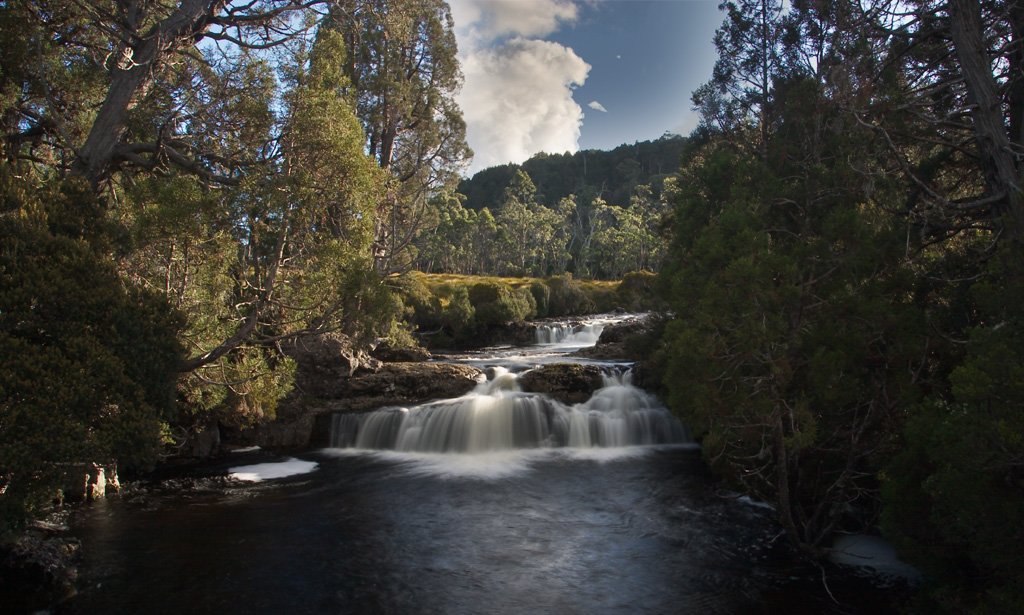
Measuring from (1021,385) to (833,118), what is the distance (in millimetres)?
7129

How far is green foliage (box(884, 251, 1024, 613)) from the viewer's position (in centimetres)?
524

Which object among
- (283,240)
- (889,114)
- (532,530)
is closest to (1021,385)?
(889,114)

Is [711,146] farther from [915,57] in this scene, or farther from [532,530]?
[532,530]

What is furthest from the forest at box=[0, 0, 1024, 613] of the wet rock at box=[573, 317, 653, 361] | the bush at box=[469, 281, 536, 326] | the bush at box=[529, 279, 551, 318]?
the bush at box=[529, 279, 551, 318]

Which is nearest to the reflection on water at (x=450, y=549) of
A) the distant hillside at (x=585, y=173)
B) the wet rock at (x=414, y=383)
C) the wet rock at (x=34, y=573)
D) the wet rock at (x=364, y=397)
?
the wet rock at (x=34, y=573)

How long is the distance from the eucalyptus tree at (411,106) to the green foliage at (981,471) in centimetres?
1634

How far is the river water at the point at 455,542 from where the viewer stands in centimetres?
859

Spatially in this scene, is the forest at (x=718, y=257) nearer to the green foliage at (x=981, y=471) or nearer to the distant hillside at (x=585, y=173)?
the green foliage at (x=981, y=471)

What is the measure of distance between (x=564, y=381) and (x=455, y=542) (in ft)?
34.2

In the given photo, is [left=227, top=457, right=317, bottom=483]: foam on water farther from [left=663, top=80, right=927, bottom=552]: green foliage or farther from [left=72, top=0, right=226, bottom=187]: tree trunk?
[left=663, top=80, right=927, bottom=552]: green foliage

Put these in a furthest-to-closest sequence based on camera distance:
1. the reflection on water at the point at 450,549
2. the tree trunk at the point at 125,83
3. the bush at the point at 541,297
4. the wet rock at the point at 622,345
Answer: the bush at the point at 541,297
the wet rock at the point at 622,345
the tree trunk at the point at 125,83
the reflection on water at the point at 450,549

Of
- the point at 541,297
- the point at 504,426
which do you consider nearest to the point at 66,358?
the point at 504,426

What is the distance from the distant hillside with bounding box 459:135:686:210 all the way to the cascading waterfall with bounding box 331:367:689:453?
106071 mm

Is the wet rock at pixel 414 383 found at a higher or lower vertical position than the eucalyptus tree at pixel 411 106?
lower
